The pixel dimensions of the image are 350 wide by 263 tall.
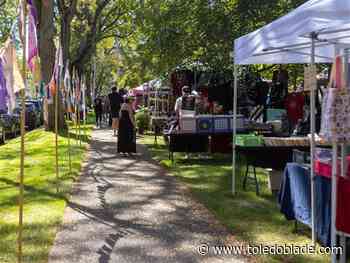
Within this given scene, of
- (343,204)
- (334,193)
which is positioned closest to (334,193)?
(334,193)

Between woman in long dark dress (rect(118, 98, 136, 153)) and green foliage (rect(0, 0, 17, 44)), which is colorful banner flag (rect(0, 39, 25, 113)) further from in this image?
green foliage (rect(0, 0, 17, 44))

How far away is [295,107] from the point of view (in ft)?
49.8

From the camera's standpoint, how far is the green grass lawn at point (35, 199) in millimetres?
6215

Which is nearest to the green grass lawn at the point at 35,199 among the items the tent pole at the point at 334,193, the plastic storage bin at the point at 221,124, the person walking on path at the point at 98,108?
the tent pole at the point at 334,193

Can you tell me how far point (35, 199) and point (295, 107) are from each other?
8619 millimetres

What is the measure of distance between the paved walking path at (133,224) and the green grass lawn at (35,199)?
7.8 inches

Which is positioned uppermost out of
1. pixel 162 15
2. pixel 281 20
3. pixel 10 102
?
pixel 162 15

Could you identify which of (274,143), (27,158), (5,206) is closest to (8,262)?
(5,206)

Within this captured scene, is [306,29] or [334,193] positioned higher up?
[306,29]

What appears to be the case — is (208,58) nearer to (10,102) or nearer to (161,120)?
(161,120)

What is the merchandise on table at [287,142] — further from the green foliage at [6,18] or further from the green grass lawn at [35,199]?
the green foliage at [6,18]

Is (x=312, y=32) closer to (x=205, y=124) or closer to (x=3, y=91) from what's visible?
(x=3, y=91)

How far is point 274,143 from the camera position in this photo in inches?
369

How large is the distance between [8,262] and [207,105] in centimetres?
1087
